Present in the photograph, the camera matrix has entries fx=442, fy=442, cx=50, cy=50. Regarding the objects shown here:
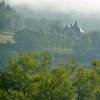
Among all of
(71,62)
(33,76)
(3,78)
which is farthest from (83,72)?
(3,78)

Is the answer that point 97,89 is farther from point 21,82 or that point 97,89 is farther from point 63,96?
point 21,82

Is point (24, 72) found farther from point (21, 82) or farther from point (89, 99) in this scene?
point (89, 99)

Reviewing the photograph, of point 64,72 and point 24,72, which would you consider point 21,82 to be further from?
point 64,72

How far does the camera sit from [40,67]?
4553 cm

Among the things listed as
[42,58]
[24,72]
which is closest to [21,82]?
[24,72]

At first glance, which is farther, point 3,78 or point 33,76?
point 3,78

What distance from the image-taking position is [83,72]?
44.6 metres

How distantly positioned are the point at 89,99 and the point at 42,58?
6.49 metres

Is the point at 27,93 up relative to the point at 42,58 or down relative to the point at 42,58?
down

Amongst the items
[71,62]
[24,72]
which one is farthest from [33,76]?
[71,62]

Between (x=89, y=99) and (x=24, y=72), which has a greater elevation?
(x=24, y=72)

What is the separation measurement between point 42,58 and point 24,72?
305cm

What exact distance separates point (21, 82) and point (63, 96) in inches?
173

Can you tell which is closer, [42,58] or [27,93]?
[27,93]
